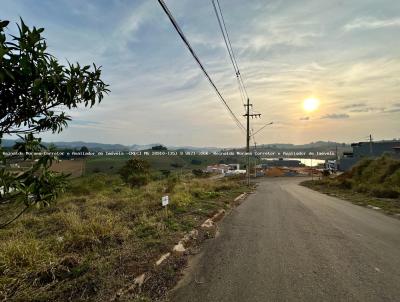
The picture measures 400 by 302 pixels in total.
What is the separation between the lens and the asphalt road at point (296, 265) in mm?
5293

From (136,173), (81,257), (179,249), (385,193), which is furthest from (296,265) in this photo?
(136,173)

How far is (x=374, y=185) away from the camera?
3009 cm

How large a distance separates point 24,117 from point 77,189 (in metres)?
25.7

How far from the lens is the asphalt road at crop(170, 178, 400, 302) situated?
17.4 ft

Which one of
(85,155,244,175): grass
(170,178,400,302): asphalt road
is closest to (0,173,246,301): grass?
(170,178,400,302): asphalt road

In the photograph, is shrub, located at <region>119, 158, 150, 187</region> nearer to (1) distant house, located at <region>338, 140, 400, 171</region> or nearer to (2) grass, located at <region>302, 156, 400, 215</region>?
(2) grass, located at <region>302, 156, 400, 215</region>

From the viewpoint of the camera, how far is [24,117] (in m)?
3.83

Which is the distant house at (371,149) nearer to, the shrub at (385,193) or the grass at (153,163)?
the shrub at (385,193)

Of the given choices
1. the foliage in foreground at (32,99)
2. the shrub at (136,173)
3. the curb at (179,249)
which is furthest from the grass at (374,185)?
the shrub at (136,173)

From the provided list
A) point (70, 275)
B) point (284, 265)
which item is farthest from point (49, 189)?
point (284, 265)

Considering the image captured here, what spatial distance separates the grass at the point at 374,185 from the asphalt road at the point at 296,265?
8.49 m

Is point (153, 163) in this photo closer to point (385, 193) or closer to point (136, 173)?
point (136, 173)

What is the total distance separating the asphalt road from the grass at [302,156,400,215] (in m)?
8.49

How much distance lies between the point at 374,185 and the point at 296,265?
2720 centimetres
